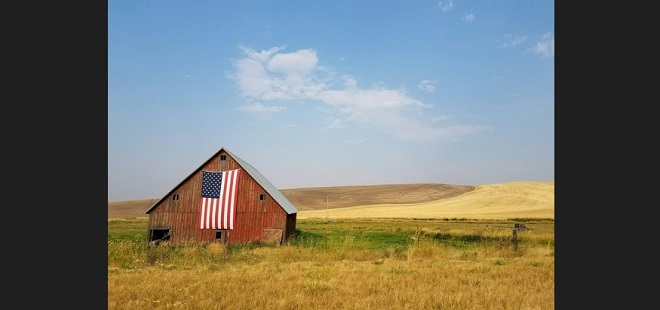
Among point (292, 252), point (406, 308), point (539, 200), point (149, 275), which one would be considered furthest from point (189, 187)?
point (539, 200)

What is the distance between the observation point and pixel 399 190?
338ft

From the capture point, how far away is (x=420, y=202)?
8594 centimetres

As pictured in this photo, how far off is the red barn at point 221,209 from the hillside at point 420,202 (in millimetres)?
32944

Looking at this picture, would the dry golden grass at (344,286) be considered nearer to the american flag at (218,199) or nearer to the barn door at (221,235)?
the barn door at (221,235)

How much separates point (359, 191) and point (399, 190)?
10446 millimetres

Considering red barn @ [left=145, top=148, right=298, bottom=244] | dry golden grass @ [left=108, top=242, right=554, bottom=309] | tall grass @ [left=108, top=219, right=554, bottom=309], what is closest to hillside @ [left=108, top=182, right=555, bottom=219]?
red barn @ [left=145, top=148, right=298, bottom=244]

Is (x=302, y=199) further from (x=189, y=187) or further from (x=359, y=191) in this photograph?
(x=189, y=187)

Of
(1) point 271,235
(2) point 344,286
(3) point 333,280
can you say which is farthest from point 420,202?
(2) point 344,286

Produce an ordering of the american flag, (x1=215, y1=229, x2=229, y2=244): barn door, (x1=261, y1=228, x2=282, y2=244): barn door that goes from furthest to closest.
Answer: the american flag < (x1=215, y1=229, x2=229, y2=244): barn door < (x1=261, y1=228, x2=282, y2=244): barn door

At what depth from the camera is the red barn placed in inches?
1303

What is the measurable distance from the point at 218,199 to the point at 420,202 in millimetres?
58823

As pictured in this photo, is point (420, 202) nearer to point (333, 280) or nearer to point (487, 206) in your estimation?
point (487, 206)

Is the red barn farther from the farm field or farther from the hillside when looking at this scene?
the hillside

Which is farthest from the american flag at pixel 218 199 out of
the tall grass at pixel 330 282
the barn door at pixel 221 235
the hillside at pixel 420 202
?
the hillside at pixel 420 202
